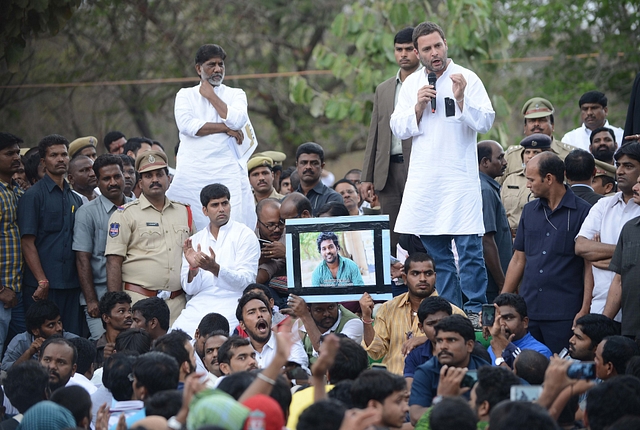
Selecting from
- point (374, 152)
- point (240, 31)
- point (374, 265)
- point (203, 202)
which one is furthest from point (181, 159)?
point (240, 31)

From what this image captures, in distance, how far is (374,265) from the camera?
8016 millimetres

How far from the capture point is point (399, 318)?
8141 millimetres

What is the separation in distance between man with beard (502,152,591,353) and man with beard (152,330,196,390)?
2.91 metres

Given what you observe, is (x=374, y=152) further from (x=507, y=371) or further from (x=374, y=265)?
(x=507, y=371)

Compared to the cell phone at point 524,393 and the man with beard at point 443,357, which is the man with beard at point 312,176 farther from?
the cell phone at point 524,393

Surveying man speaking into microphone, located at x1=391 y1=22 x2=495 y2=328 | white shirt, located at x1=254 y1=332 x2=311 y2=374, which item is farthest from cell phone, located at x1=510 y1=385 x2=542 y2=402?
white shirt, located at x1=254 y1=332 x2=311 y2=374

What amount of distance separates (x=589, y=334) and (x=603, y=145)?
377cm

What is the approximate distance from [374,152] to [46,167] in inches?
127

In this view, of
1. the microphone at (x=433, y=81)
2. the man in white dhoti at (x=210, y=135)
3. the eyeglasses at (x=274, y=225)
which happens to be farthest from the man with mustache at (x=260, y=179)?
the microphone at (x=433, y=81)

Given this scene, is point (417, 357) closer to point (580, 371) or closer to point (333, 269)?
point (333, 269)

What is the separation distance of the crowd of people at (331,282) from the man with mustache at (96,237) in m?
0.02

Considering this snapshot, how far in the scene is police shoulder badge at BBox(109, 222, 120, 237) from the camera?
9047 millimetres

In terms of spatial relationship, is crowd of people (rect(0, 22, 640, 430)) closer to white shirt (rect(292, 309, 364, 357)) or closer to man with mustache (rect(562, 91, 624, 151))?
white shirt (rect(292, 309, 364, 357))

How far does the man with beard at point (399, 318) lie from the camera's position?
797cm
